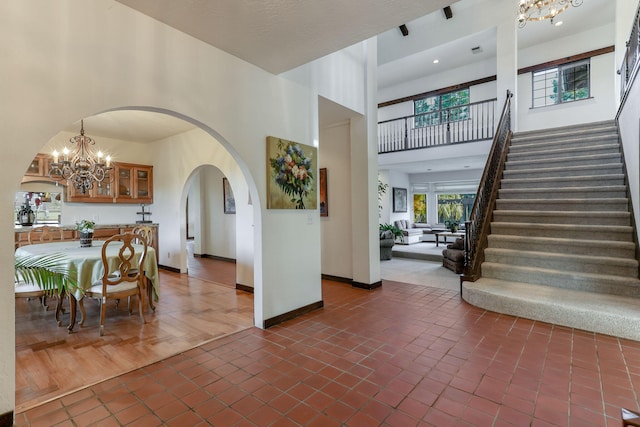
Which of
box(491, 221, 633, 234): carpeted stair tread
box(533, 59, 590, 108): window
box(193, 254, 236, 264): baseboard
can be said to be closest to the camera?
box(491, 221, 633, 234): carpeted stair tread

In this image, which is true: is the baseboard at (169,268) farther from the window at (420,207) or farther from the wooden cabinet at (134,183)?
the window at (420,207)

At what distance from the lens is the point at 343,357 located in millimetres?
2535

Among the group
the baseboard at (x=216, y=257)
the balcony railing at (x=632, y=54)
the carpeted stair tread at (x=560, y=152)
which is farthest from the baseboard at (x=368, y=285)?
the balcony railing at (x=632, y=54)

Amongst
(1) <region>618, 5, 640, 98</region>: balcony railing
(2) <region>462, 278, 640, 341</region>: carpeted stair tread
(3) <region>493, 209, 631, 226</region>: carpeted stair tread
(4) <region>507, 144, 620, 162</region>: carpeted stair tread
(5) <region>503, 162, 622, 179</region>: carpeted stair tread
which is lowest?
(2) <region>462, 278, 640, 341</region>: carpeted stair tread

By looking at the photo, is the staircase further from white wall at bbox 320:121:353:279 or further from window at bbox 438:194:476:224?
window at bbox 438:194:476:224

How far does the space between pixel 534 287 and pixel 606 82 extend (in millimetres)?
7092

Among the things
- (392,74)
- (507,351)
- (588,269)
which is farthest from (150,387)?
(392,74)

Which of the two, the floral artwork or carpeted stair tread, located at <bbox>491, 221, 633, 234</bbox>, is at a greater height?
the floral artwork

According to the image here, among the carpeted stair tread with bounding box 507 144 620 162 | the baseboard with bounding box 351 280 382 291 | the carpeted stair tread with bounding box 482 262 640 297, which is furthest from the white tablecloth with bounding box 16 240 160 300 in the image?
the carpeted stair tread with bounding box 507 144 620 162

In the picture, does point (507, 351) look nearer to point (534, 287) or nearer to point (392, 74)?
point (534, 287)

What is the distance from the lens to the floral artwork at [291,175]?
328 cm

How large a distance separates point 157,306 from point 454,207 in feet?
35.2

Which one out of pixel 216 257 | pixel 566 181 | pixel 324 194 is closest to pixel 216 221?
pixel 216 257

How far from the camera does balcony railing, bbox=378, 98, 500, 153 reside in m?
8.76
